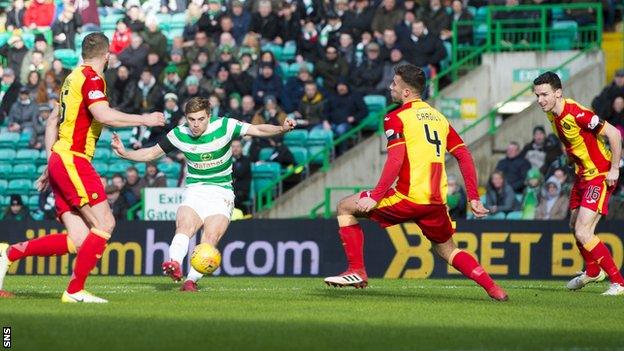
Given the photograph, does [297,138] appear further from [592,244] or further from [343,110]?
[592,244]

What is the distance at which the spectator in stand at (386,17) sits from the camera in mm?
26516

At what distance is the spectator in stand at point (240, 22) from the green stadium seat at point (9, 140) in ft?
15.7

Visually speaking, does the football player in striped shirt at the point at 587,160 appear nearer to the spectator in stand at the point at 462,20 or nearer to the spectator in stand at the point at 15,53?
the spectator in stand at the point at 462,20

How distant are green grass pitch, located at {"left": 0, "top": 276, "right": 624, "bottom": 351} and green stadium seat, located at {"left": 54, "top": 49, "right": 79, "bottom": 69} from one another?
15.6 meters

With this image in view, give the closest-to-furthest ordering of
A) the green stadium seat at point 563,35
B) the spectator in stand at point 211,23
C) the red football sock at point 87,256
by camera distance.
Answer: the red football sock at point 87,256
the green stadium seat at point 563,35
the spectator in stand at point 211,23

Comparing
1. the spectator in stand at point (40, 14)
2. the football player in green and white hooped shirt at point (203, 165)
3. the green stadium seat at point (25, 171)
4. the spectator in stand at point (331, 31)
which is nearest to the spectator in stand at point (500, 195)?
the spectator in stand at point (331, 31)

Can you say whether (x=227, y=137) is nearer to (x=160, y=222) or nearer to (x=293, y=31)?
(x=160, y=222)

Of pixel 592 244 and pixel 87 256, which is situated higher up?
pixel 592 244

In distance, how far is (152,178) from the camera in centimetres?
2486

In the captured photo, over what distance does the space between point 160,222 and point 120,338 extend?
12.0 meters

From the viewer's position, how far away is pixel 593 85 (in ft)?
82.5

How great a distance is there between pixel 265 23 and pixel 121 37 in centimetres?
353

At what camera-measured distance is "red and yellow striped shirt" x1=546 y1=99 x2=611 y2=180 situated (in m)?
14.8

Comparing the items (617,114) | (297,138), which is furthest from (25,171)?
(617,114)
